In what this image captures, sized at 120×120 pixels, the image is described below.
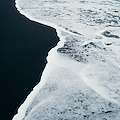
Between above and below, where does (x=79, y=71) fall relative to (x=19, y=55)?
below

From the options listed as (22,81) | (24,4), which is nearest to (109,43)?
(22,81)

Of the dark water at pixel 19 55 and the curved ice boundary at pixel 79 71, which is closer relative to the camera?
the curved ice boundary at pixel 79 71

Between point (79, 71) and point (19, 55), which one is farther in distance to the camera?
point (19, 55)

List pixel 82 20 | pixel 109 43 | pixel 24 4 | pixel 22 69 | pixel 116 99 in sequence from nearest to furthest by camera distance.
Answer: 1. pixel 116 99
2. pixel 22 69
3. pixel 109 43
4. pixel 82 20
5. pixel 24 4

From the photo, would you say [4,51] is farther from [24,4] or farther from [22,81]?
[24,4]
